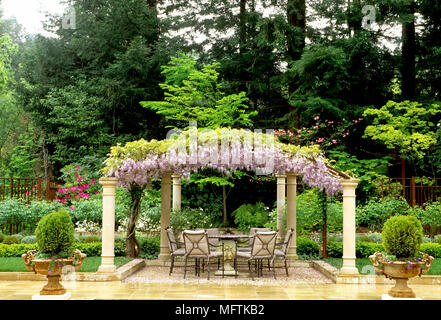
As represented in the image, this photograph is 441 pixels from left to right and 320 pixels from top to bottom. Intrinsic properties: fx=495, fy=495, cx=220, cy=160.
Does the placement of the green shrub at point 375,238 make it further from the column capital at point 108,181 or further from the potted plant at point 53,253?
the potted plant at point 53,253

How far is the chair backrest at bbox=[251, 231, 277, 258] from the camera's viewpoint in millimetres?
8828

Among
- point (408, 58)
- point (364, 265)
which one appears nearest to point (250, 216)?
point (364, 265)

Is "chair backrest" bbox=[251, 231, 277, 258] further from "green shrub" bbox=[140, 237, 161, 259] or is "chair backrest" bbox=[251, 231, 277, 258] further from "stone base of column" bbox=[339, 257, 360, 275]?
"green shrub" bbox=[140, 237, 161, 259]

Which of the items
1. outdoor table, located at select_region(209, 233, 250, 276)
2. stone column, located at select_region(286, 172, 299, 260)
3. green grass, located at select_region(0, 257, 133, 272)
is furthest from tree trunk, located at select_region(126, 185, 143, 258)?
stone column, located at select_region(286, 172, 299, 260)

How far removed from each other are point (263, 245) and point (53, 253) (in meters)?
3.72

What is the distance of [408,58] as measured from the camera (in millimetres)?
18094

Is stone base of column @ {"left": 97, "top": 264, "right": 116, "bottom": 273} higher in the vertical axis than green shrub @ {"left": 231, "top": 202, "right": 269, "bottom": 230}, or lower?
lower

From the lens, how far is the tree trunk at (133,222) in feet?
34.3

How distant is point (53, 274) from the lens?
6.70 metres

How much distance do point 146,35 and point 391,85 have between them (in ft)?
30.4

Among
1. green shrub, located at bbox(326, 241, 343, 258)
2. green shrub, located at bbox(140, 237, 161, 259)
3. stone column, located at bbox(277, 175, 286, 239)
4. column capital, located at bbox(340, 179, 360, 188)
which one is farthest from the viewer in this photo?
green shrub, located at bbox(140, 237, 161, 259)

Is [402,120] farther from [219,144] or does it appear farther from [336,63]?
[219,144]
